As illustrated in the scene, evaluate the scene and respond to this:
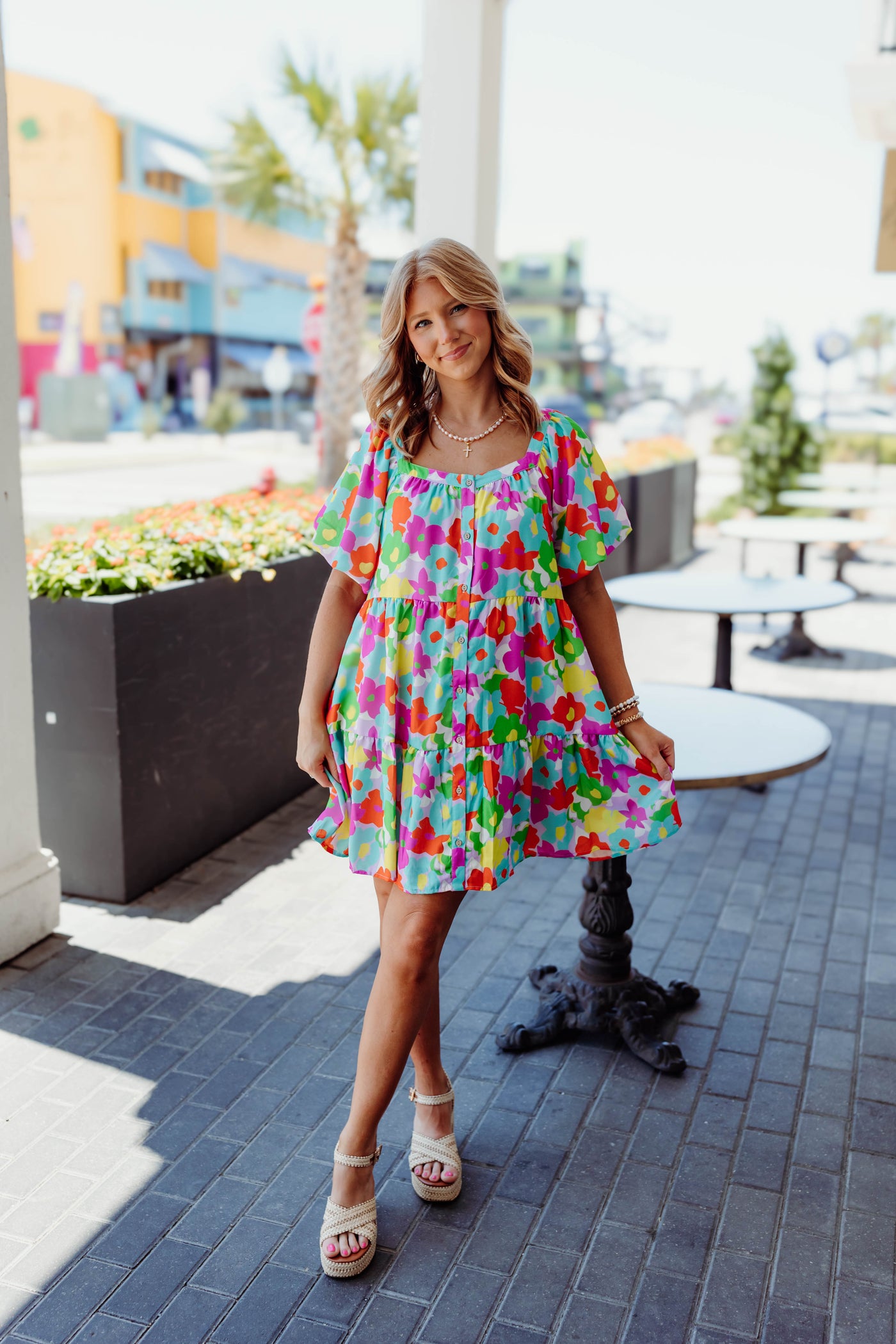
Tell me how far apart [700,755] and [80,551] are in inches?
84.8

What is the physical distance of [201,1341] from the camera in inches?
74.5

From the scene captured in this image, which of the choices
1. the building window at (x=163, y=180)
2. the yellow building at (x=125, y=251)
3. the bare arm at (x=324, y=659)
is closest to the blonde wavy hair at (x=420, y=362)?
the bare arm at (x=324, y=659)

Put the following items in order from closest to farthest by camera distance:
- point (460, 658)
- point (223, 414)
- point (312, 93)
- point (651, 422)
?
point (460, 658)
point (312, 93)
point (223, 414)
point (651, 422)

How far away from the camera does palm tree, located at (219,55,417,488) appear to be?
12.0m

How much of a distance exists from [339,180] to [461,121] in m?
7.96

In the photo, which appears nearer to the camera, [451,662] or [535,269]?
[451,662]

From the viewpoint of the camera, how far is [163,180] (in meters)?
35.9

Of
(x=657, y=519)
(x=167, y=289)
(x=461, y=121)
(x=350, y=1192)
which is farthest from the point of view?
(x=167, y=289)

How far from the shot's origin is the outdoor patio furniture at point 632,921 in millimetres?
2768

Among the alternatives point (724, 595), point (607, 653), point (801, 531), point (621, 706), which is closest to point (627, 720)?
point (621, 706)

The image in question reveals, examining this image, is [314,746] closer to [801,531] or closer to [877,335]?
[801,531]

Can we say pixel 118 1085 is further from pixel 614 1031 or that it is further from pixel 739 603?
pixel 739 603

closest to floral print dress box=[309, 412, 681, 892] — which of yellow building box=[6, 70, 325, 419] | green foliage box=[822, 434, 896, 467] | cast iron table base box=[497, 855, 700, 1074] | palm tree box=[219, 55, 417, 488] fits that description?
cast iron table base box=[497, 855, 700, 1074]

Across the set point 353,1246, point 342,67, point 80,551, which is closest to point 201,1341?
point 353,1246
